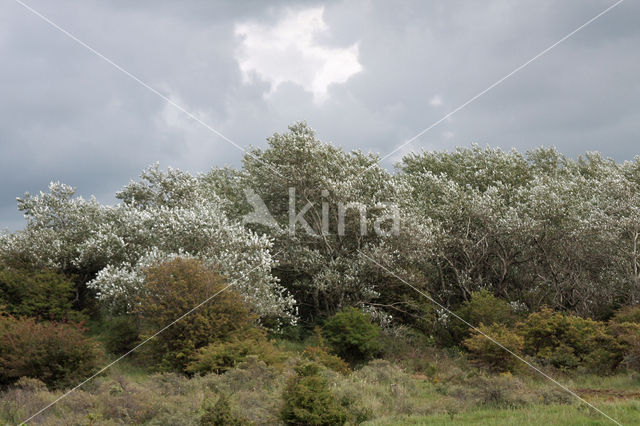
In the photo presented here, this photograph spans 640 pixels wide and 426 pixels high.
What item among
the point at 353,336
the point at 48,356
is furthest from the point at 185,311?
the point at 353,336

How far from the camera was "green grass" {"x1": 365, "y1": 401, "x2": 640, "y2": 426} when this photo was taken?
11453mm

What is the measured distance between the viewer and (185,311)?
66.6ft

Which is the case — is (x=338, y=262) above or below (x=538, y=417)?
above

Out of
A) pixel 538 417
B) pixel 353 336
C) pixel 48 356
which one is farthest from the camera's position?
pixel 353 336

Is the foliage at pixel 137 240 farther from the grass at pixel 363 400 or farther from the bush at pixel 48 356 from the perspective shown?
the grass at pixel 363 400

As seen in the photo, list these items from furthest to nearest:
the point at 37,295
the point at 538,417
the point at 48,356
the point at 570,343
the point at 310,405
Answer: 1. the point at 37,295
2. the point at 570,343
3. the point at 48,356
4. the point at 538,417
5. the point at 310,405

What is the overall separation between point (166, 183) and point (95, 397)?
22888 millimetres

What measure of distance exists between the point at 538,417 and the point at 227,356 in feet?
32.7

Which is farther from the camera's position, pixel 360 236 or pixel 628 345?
pixel 360 236

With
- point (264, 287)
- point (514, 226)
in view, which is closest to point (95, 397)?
point (264, 287)

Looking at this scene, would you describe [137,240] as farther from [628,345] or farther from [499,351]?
[628,345]

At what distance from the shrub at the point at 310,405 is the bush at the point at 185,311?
818cm

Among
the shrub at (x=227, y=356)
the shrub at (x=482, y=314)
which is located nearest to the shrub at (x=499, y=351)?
the shrub at (x=482, y=314)

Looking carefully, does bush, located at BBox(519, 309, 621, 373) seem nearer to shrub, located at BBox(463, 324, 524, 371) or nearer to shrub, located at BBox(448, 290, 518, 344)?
shrub, located at BBox(463, 324, 524, 371)
